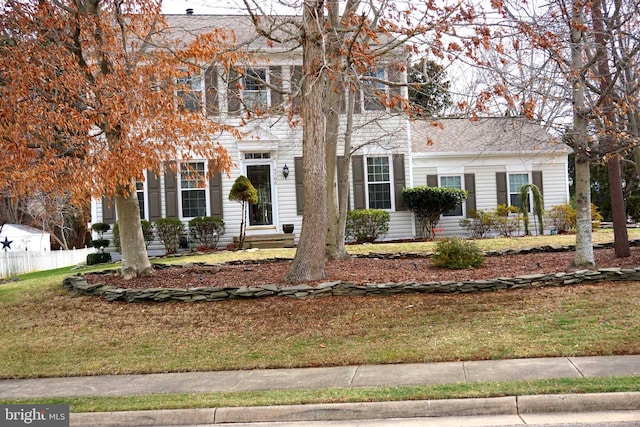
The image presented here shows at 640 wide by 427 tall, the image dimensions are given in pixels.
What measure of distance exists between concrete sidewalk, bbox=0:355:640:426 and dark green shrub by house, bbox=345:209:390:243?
13.3 m

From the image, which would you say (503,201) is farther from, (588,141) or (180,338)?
(180,338)

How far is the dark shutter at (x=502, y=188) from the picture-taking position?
23281 millimetres

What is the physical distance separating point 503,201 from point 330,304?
1477 centimetres

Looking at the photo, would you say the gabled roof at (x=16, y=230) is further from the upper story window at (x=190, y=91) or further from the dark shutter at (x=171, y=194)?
the upper story window at (x=190, y=91)

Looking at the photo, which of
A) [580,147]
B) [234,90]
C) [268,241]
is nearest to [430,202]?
[268,241]

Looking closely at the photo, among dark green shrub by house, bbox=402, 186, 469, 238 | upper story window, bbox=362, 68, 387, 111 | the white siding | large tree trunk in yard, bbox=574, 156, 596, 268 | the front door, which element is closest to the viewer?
large tree trunk in yard, bbox=574, 156, 596, 268

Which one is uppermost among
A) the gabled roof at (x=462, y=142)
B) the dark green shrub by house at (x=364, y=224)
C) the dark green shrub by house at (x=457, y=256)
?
the gabled roof at (x=462, y=142)

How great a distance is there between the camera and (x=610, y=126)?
1095 cm

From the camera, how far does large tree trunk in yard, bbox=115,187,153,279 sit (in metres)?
13.4

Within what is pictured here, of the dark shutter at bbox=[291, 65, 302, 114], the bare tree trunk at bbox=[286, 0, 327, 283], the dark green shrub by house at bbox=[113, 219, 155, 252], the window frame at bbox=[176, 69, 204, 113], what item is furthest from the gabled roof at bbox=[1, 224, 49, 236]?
the bare tree trunk at bbox=[286, 0, 327, 283]

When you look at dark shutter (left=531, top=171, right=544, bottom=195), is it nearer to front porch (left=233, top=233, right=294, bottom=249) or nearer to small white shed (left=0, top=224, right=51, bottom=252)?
front porch (left=233, top=233, right=294, bottom=249)

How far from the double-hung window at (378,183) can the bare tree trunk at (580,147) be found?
1085cm

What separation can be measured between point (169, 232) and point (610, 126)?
1446 cm

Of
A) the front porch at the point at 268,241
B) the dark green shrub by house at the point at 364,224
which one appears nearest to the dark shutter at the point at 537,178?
the dark green shrub by house at the point at 364,224
